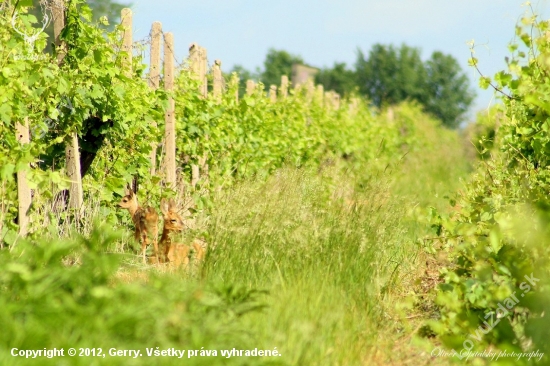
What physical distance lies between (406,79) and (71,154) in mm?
57794

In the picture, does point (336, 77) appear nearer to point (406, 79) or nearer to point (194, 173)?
point (406, 79)

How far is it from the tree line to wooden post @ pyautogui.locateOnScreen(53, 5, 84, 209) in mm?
53591

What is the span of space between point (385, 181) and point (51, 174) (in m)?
2.42

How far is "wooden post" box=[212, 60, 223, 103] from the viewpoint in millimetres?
9504

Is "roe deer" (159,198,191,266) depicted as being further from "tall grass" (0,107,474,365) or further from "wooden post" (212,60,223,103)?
"wooden post" (212,60,223,103)

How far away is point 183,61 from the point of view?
8.16 metres

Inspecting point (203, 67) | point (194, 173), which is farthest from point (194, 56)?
point (194, 173)

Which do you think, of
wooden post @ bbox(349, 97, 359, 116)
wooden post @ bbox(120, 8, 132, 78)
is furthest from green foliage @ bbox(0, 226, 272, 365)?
wooden post @ bbox(349, 97, 359, 116)

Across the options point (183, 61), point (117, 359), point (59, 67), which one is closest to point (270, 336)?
point (117, 359)

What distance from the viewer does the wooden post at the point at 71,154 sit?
19.5 feet

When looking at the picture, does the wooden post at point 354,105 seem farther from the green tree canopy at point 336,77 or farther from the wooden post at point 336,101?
the green tree canopy at point 336,77

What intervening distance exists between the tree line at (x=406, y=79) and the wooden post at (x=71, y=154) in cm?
5359

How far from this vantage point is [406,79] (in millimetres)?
61906

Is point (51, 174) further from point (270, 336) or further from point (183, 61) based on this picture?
point (183, 61)
